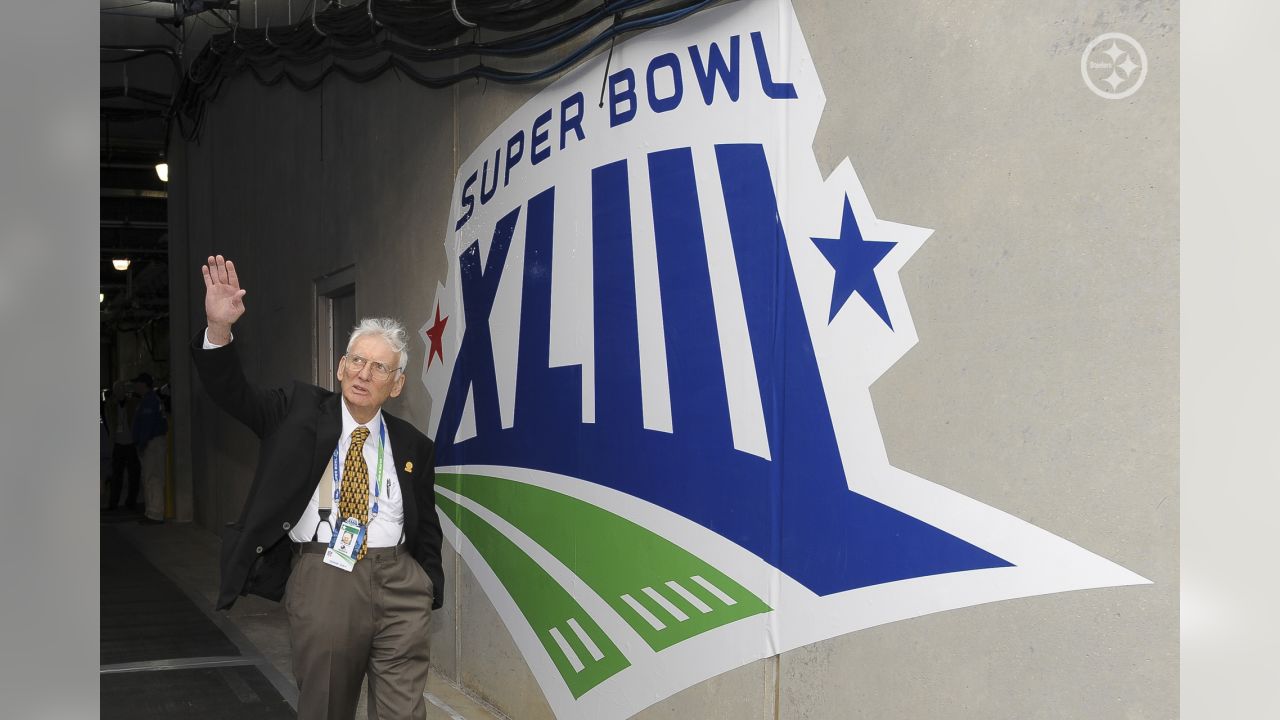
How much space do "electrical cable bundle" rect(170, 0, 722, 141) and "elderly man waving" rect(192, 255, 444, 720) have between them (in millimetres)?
1571

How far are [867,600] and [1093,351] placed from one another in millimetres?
970

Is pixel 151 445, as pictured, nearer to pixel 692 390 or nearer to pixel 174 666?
pixel 174 666

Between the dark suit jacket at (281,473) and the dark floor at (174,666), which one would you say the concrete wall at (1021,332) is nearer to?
the dark suit jacket at (281,473)

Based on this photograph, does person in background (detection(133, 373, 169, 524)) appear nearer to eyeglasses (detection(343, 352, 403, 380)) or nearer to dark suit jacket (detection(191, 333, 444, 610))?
dark suit jacket (detection(191, 333, 444, 610))

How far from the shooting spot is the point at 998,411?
2.69m

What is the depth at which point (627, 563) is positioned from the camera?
4270 mm

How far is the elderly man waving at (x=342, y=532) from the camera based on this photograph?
3545 millimetres

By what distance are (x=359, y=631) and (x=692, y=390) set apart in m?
1.32

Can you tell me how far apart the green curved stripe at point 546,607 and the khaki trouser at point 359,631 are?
91cm

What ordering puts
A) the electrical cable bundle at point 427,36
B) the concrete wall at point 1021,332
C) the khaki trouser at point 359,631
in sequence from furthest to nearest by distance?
the electrical cable bundle at point 427,36, the khaki trouser at point 359,631, the concrete wall at point 1021,332

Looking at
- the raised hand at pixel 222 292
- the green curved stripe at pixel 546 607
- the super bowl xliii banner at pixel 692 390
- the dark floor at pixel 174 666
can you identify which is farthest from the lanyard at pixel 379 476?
the dark floor at pixel 174 666

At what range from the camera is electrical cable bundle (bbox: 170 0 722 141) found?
4.47 m
